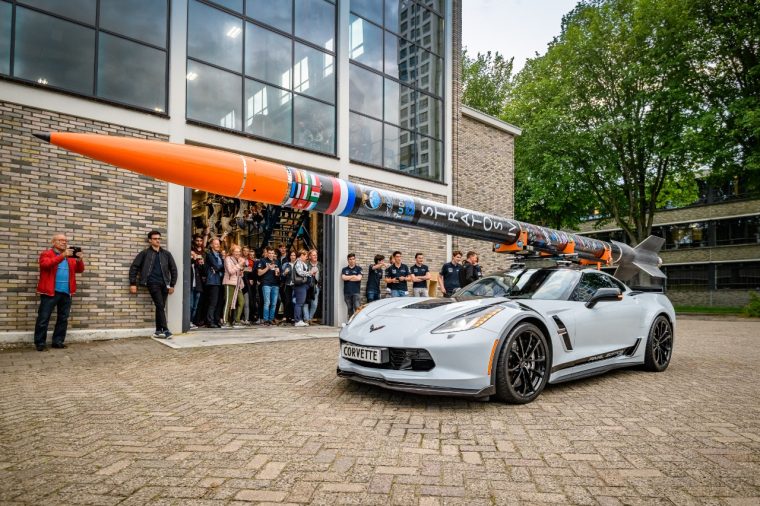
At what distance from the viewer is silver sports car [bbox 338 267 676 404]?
4125 mm

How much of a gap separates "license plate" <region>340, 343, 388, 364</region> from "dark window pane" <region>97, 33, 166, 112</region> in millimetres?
8038

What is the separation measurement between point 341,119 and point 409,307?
31.1 ft

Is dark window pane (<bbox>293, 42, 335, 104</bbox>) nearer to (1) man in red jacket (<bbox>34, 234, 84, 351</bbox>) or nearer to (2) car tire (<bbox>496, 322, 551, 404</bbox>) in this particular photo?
(1) man in red jacket (<bbox>34, 234, 84, 351</bbox>)

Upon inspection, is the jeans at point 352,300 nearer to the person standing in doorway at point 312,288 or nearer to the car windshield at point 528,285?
the person standing in doorway at point 312,288

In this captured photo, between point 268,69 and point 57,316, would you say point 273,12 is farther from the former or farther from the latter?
point 57,316

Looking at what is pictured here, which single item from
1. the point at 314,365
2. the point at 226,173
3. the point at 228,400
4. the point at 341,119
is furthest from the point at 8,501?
the point at 341,119

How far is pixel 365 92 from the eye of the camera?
1416 centimetres

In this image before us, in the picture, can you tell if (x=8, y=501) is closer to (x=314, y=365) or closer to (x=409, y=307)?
(x=409, y=307)

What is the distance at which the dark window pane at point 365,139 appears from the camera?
13719 mm

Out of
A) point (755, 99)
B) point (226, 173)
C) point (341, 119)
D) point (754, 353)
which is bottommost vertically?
point (754, 353)

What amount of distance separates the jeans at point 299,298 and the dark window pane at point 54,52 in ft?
20.3

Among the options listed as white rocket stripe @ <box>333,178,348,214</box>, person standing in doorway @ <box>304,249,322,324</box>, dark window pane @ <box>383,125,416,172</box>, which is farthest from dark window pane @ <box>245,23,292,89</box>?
white rocket stripe @ <box>333,178,348,214</box>

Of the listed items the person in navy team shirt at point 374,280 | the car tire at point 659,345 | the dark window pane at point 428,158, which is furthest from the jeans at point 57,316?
the dark window pane at point 428,158

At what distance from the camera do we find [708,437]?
3.54 m
